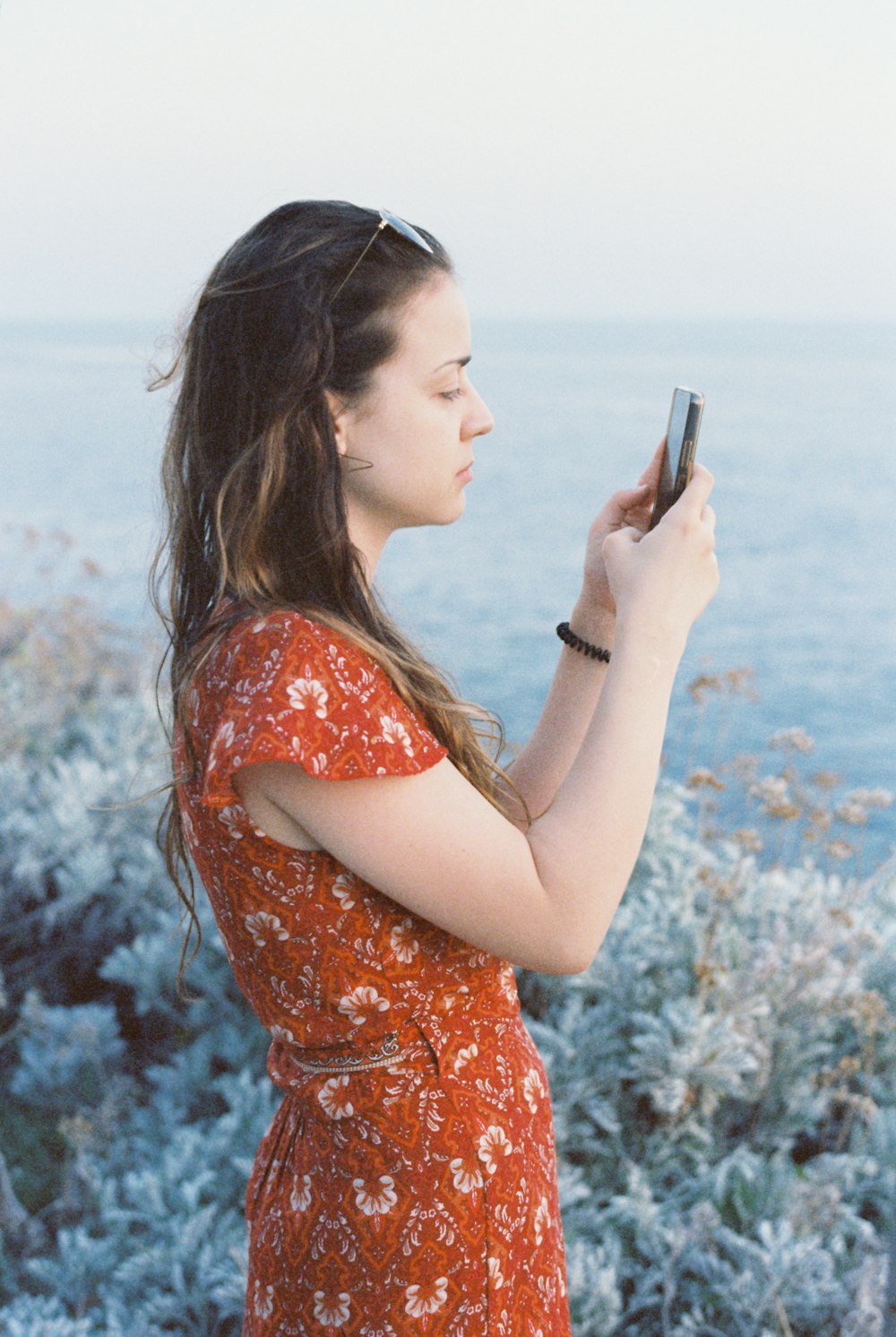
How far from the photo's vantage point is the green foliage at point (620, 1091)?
2131 millimetres

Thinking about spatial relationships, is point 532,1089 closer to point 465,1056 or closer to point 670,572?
point 465,1056

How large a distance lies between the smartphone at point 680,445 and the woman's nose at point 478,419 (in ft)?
0.52

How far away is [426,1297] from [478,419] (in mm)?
758

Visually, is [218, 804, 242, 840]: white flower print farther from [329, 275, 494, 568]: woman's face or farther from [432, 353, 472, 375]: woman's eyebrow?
[432, 353, 472, 375]: woman's eyebrow

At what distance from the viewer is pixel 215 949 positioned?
9.14 ft

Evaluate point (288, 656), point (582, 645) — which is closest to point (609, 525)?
point (582, 645)

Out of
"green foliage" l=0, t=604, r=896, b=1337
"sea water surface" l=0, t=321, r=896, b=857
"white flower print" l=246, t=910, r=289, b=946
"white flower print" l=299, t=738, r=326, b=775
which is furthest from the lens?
"sea water surface" l=0, t=321, r=896, b=857

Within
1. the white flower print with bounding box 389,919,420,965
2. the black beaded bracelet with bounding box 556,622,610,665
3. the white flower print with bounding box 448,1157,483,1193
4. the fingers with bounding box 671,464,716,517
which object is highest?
the fingers with bounding box 671,464,716,517

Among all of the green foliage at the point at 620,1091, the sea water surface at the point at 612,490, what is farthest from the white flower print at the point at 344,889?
the sea water surface at the point at 612,490

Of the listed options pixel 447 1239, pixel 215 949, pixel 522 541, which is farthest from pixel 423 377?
pixel 522 541

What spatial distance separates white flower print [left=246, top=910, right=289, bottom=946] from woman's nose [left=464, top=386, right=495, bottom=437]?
1.48ft

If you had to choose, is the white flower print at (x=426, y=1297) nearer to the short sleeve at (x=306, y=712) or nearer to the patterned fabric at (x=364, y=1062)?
the patterned fabric at (x=364, y=1062)

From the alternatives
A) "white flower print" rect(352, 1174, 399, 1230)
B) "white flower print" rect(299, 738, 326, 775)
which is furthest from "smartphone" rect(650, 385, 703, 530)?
"white flower print" rect(352, 1174, 399, 1230)

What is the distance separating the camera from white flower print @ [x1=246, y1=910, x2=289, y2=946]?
41.9 inches
